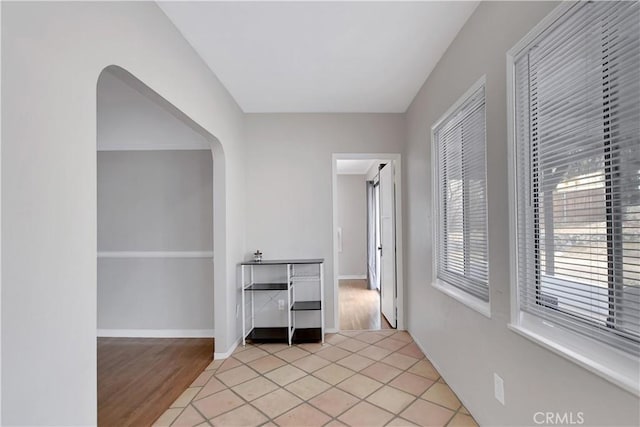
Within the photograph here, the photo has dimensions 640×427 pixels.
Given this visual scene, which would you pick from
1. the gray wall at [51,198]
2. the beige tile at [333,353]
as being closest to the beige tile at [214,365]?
the beige tile at [333,353]

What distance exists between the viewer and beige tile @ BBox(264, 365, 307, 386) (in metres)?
2.46

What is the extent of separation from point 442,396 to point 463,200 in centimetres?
145

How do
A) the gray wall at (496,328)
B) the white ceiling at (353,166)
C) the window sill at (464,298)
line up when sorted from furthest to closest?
the white ceiling at (353,166) → the window sill at (464,298) → the gray wall at (496,328)

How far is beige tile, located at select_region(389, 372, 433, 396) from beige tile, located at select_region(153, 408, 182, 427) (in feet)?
Result: 5.23

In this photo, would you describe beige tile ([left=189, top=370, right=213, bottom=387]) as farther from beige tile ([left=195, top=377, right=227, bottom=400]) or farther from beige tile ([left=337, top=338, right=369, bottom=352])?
beige tile ([left=337, top=338, right=369, bottom=352])

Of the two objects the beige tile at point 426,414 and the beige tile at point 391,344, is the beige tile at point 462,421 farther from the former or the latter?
the beige tile at point 391,344

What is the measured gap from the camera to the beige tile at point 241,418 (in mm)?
1916

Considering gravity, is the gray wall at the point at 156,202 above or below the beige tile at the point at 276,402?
above

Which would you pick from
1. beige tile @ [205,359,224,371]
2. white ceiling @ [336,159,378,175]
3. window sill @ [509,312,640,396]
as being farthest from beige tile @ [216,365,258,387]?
white ceiling @ [336,159,378,175]

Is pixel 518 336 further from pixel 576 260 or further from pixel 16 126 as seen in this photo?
pixel 16 126

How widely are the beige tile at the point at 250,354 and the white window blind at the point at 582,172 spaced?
94.7 inches

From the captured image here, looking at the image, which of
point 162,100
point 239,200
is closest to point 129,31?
point 162,100

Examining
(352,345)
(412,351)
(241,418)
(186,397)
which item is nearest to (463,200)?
(412,351)

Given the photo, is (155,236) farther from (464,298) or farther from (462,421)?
(462,421)
